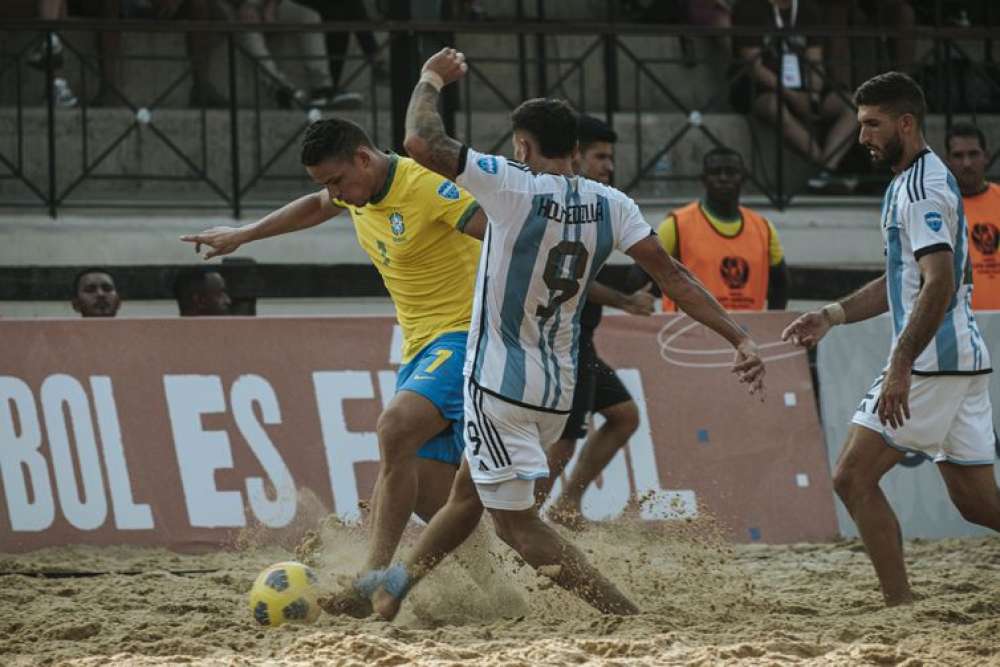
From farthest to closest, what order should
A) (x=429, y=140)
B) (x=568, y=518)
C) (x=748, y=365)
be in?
(x=568, y=518) → (x=748, y=365) → (x=429, y=140)

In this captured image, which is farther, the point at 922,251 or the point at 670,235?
the point at 670,235

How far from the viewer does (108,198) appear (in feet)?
47.5

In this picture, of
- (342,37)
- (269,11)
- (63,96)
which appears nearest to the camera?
(63,96)

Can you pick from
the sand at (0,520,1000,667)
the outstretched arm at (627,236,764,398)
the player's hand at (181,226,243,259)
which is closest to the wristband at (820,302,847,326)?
the outstretched arm at (627,236,764,398)

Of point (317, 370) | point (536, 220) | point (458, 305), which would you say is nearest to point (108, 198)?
point (317, 370)

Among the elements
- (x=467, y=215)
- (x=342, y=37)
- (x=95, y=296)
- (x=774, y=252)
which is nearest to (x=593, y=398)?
(x=774, y=252)

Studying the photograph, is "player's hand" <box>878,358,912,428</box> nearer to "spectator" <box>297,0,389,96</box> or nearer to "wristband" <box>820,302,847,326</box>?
"wristband" <box>820,302,847,326</box>

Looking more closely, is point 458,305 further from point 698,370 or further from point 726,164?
point 726,164

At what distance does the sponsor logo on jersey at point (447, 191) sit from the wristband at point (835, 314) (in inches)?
64.8

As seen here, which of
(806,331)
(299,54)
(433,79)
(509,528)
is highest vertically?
(299,54)

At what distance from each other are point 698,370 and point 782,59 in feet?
16.2

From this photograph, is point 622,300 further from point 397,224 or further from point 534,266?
point 534,266

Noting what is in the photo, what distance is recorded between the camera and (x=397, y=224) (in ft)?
24.9

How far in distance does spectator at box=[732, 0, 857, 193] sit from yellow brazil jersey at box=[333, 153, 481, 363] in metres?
7.86
